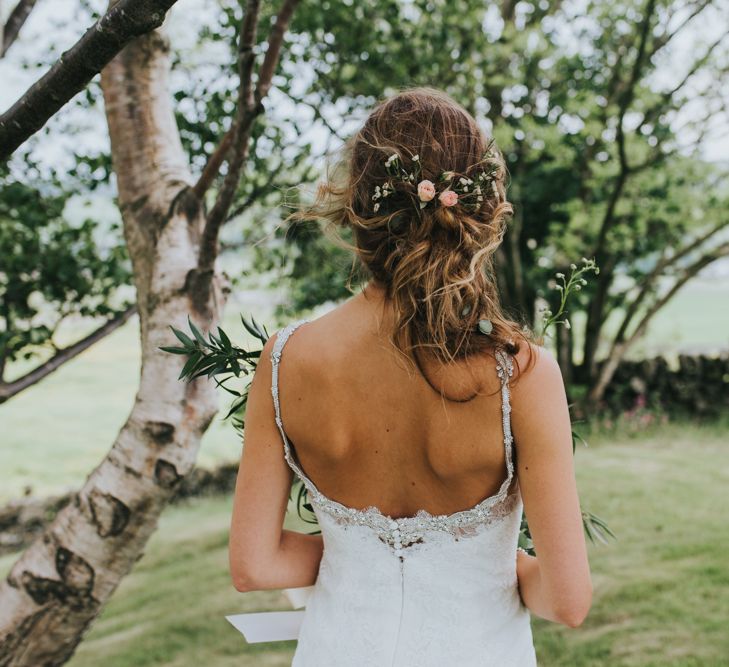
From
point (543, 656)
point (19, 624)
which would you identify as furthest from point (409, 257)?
point (543, 656)

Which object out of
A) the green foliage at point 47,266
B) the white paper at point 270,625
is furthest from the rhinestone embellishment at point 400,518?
the green foliage at point 47,266

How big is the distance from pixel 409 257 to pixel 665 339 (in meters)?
12.0

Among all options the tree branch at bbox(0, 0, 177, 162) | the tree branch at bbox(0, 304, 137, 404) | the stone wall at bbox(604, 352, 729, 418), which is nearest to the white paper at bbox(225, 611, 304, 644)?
the tree branch at bbox(0, 0, 177, 162)

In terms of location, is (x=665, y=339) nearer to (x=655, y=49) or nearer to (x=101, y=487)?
(x=655, y=49)

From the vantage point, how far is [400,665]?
5.77 ft

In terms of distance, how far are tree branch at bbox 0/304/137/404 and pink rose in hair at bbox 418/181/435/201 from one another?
2.70 meters

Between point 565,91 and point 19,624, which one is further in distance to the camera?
point 565,91

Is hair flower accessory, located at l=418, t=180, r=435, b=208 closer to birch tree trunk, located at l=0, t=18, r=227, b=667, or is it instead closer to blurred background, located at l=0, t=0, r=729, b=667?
blurred background, located at l=0, t=0, r=729, b=667

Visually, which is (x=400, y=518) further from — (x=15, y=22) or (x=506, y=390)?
(x=15, y=22)

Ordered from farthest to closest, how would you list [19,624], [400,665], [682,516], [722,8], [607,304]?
[607,304]
[722,8]
[682,516]
[19,624]
[400,665]

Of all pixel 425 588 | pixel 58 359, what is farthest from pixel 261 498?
pixel 58 359

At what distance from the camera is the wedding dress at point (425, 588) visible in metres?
1.73

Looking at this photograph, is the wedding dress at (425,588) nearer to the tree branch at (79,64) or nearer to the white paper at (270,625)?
the white paper at (270,625)

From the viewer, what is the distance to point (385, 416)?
160cm
